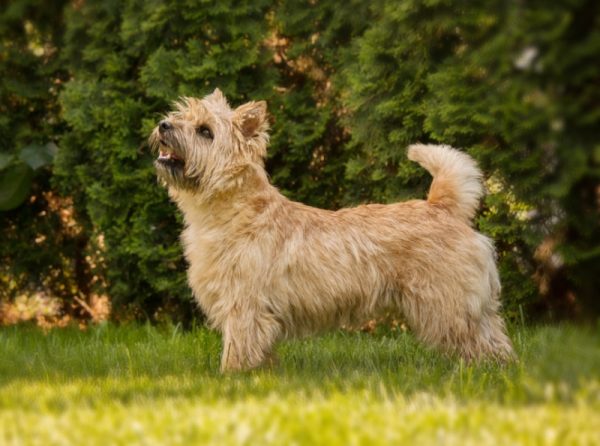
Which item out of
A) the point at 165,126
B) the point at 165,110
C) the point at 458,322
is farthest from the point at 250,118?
the point at 165,110

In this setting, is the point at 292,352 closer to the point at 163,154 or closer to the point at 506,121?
the point at 163,154

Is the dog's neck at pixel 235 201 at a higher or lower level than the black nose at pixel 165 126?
lower

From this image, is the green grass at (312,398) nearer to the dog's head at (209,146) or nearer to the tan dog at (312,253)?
the tan dog at (312,253)

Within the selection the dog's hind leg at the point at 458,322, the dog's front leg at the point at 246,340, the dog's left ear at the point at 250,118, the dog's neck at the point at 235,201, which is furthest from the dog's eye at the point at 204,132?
the dog's hind leg at the point at 458,322

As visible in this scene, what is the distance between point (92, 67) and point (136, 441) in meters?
4.95

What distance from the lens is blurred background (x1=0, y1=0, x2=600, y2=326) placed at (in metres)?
5.31

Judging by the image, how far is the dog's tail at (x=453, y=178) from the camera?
4734 mm

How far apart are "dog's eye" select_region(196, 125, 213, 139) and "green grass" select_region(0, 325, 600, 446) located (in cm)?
120

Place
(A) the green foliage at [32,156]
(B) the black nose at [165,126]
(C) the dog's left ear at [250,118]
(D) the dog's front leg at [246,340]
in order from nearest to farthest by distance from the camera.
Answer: (D) the dog's front leg at [246,340] → (B) the black nose at [165,126] → (C) the dog's left ear at [250,118] → (A) the green foliage at [32,156]

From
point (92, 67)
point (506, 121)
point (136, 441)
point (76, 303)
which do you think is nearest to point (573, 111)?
point (506, 121)

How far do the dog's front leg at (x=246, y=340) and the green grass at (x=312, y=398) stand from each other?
12cm

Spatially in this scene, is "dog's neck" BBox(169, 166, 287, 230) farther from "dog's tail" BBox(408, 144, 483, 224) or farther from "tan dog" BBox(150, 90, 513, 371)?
"dog's tail" BBox(408, 144, 483, 224)

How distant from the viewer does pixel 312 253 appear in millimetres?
4695

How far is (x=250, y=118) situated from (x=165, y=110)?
7.04 feet
